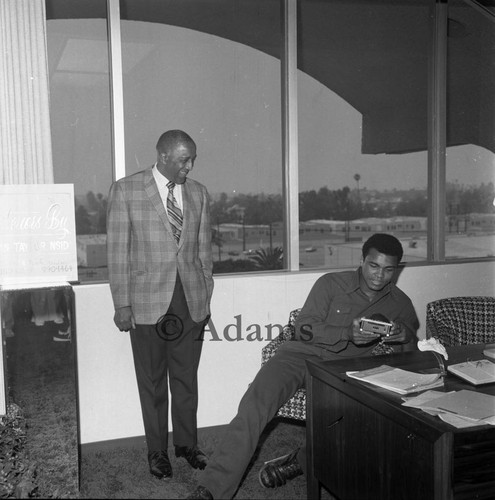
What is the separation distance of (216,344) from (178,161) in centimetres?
117

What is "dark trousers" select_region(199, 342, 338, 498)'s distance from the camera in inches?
100

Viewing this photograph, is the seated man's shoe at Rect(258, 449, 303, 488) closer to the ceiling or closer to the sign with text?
the sign with text

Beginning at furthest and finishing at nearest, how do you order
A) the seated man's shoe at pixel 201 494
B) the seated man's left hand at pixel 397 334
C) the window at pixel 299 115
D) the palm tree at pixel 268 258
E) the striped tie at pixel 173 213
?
1. the palm tree at pixel 268 258
2. the window at pixel 299 115
3. the striped tie at pixel 173 213
4. the seated man's left hand at pixel 397 334
5. the seated man's shoe at pixel 201 494

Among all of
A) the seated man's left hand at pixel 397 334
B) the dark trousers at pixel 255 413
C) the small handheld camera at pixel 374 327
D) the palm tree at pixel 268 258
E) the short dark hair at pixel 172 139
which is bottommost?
the dark trousers at pixel 255 413

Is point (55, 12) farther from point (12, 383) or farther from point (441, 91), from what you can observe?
point (441, 91)

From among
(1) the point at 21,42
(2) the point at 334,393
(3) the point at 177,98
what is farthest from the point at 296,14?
(2) the point at 334,393

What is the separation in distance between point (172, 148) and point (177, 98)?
0.70 m

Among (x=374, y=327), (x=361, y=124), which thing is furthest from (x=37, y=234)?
(x=361, y=124)

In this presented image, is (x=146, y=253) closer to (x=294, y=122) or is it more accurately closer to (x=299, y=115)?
(x=294, y=122)

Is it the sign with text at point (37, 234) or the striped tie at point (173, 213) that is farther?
the striped tie at point (173, 213)

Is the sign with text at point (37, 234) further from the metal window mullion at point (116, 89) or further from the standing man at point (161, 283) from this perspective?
the metal window mullion at point (116, 89)

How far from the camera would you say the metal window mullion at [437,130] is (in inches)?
173

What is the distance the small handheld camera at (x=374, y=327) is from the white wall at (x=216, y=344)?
1.21 m

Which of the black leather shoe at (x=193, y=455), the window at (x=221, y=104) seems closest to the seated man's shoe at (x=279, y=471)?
the black leather shoe at (x=193, y=455)
